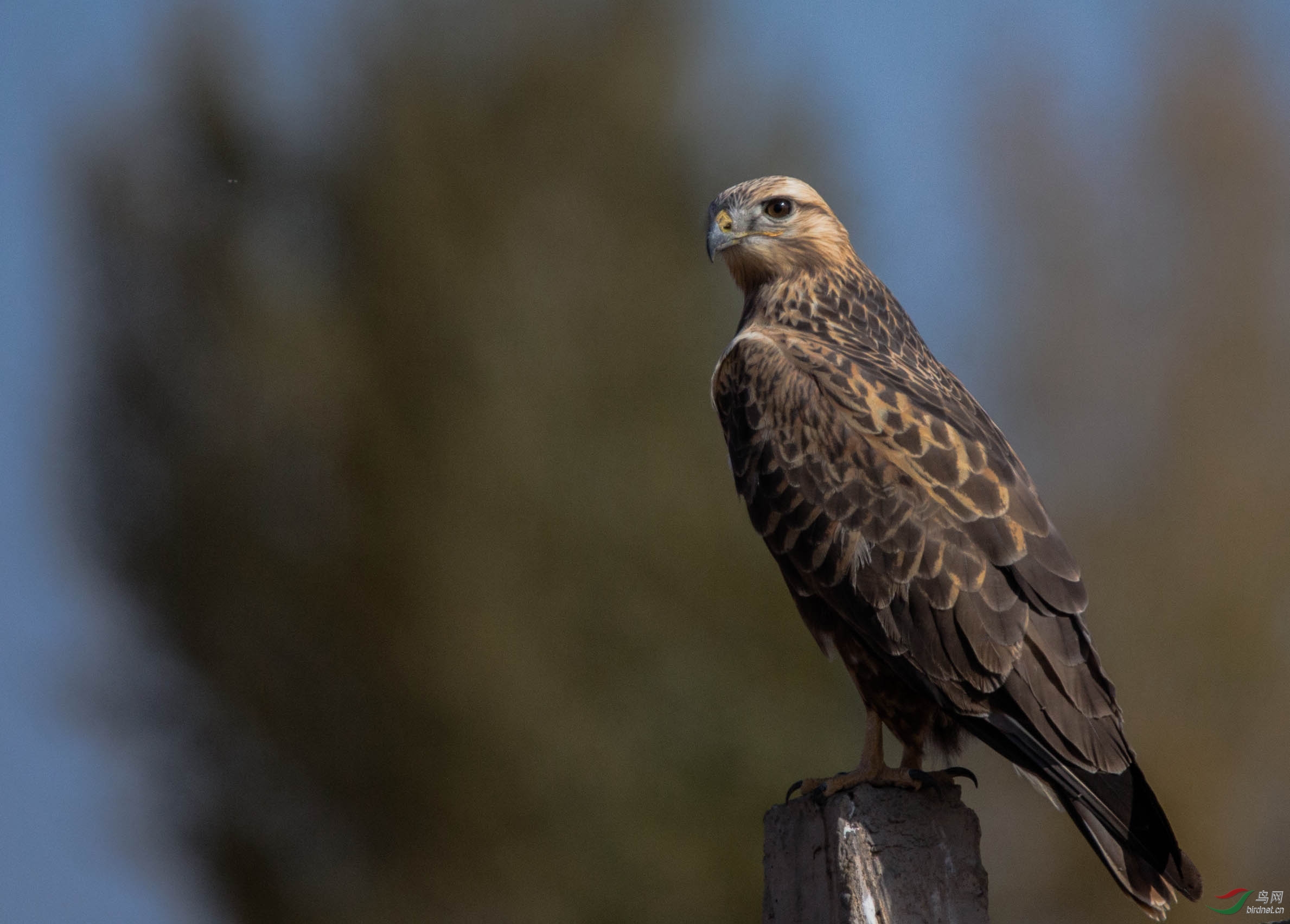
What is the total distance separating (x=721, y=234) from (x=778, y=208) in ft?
0.81

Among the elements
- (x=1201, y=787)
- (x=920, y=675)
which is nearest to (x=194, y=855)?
(x=1201, y=787)

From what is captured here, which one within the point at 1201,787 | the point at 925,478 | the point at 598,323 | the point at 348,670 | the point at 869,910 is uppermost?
the point at 598,323

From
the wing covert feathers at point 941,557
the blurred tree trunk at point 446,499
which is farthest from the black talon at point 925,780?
the blurred tree trunk at point 446,499

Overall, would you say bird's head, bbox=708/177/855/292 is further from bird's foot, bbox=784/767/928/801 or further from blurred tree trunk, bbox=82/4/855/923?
blurred tree trunk, bbox=82/4/855/923

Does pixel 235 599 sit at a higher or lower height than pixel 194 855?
higher

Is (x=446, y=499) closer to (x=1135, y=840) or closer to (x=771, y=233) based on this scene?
(x=771, y=233)

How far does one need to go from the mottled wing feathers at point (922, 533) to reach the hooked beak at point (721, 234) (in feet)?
2.35

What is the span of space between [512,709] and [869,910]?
8.49m

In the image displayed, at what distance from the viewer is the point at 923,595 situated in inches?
140

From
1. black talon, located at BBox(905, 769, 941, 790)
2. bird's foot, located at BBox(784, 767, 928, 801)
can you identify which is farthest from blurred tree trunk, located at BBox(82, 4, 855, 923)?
black talon, located at BBox(905, 769, 941, 790)

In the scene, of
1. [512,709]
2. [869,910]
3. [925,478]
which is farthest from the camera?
[512,709]

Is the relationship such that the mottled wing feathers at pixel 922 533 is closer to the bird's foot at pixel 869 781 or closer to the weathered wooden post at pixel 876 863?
the bird's foot at pixel 869 781

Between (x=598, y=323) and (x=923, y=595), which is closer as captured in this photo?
(x=923, y=595)

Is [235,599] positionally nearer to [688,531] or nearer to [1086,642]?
[688,531]
